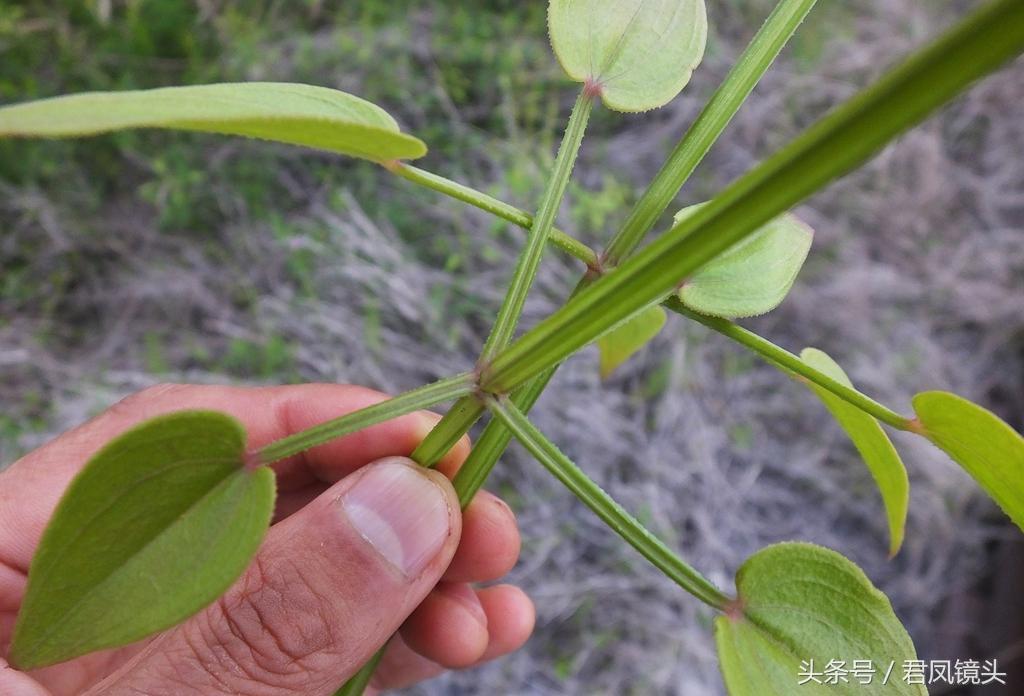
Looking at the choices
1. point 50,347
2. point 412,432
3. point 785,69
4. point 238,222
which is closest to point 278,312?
point 238,222

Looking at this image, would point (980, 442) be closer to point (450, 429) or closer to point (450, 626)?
point (450, 429)

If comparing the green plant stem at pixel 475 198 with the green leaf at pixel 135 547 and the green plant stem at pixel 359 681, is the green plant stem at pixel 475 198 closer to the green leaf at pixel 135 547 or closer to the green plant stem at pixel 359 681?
the green leaf at pixel 135 547

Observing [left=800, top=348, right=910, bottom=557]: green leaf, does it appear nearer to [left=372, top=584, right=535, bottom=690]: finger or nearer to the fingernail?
the fingernail

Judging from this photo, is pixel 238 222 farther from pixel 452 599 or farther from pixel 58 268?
pixel 452 599

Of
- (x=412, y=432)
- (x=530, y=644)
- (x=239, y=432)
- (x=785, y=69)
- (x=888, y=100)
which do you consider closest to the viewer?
(x=888, y=100)

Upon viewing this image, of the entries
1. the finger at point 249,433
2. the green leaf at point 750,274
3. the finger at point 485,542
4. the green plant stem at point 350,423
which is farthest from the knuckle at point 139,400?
the green leaf at point 750,274

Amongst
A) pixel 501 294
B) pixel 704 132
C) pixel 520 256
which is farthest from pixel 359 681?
pixel 501 294
